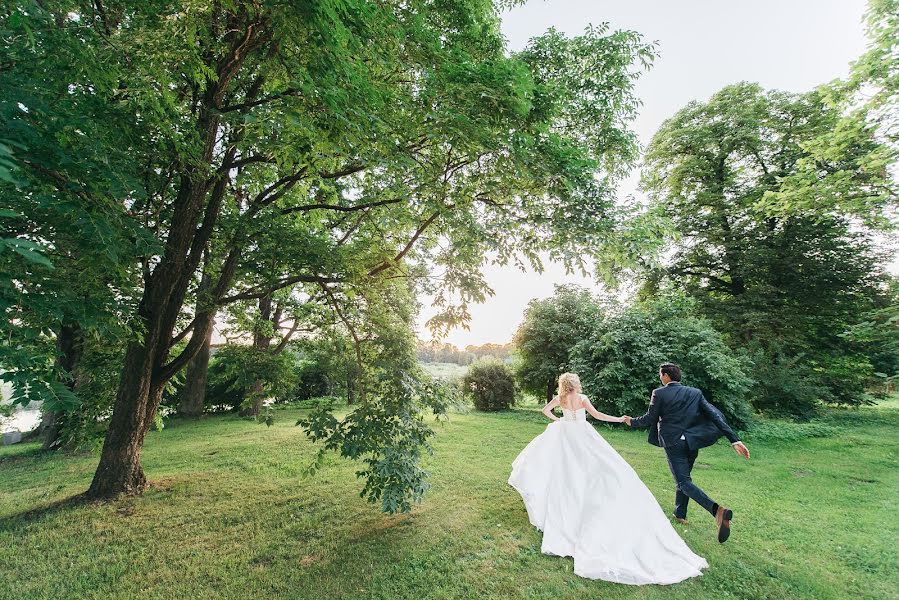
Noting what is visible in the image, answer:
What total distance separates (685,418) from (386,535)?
15.4ft

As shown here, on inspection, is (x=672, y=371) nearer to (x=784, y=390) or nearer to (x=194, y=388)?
(x=784, y=390)

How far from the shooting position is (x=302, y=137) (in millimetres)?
5141

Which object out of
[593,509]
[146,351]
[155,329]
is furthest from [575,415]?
[146,351]

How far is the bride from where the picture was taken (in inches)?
177

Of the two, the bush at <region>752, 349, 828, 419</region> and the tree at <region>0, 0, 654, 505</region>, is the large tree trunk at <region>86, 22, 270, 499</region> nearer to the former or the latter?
the tree at <region>0, 0, 654, 505</region>

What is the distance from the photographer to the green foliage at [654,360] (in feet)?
43.0

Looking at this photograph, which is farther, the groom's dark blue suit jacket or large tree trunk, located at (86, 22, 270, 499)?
large tree trunk, located at (86, 22, 270, 499)

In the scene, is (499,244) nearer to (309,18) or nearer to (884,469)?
(309,18)

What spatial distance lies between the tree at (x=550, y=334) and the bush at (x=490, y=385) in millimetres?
679

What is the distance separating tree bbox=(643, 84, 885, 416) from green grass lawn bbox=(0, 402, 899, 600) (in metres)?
10.9

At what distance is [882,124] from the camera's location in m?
10.2

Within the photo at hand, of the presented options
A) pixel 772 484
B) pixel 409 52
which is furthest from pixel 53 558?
pixel 772 484

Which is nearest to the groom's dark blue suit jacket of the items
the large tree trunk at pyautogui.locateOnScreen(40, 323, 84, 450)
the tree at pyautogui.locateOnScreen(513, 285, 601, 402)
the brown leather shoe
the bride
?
the brown leather shoe

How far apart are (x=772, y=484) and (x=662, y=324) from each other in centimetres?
763
